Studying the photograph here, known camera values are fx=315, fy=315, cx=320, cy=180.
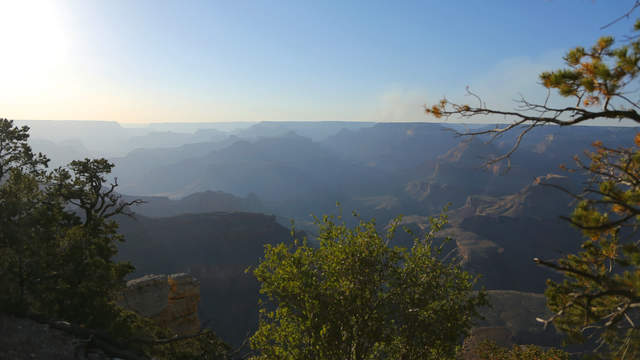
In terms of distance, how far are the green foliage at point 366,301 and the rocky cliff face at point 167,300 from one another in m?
20.6

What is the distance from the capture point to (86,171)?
757 inches

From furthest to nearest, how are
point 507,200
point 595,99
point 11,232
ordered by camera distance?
1. point 507,200
2. point 11,232
3. point 595,99

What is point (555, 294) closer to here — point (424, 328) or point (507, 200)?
point (424, 328)

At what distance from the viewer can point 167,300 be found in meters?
29.8

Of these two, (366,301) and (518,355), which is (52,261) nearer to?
(366,301)

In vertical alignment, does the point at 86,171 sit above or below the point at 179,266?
above

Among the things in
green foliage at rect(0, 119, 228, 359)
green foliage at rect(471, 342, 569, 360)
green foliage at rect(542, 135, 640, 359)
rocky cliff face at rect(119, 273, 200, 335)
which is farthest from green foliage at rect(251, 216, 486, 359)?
rocky cliff face at rect(119, 273, 200, 335)

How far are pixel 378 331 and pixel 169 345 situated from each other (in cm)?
1353

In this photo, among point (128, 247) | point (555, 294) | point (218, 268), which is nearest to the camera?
point (555, 294)

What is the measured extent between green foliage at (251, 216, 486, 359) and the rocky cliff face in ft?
67.7

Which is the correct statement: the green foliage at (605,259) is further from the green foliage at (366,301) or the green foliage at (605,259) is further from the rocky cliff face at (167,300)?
the rocky cliff face at (167,300)

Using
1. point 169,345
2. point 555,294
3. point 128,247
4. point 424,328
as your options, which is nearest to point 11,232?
point 169,345

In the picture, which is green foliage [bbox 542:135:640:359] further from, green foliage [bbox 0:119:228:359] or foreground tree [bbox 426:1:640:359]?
green foliage [bbox 0:119:228:359]

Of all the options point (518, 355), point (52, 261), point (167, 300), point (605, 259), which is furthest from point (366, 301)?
point (167, 300)
